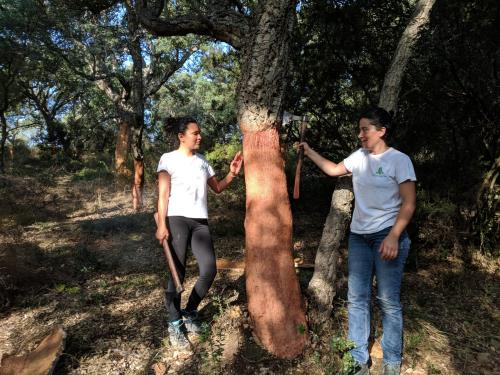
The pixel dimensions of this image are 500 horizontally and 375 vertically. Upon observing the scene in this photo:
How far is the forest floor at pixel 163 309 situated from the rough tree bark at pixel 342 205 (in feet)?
0.92

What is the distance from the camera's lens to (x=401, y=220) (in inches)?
102

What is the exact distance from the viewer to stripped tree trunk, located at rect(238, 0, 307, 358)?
3.05 meters

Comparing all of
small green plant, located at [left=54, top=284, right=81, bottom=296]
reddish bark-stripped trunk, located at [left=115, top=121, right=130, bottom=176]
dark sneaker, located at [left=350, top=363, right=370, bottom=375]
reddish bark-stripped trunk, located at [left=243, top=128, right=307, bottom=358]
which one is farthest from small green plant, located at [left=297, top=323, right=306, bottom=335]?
reddish bark-stripped trunk, located at [left=115, top=121, right=130, bottom=176]

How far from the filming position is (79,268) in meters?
5.34

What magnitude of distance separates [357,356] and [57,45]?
1307 centimetres

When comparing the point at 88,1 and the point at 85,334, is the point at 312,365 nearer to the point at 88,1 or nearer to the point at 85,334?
the point at 85,334

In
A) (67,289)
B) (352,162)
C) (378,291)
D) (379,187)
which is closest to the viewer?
(379,187)

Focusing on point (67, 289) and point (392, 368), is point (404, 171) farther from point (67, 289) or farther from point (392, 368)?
point (67, 289)

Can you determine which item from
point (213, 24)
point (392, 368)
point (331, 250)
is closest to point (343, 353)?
point (392, 368)

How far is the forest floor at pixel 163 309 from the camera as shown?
316 cm

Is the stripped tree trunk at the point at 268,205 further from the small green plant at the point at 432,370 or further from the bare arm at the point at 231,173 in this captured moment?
the small green plant at the point at 432,370

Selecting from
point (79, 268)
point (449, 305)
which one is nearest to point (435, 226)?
point (449, 305)

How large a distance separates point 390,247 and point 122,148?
1105 centimetres

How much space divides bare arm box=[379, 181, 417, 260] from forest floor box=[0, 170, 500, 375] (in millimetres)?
964
